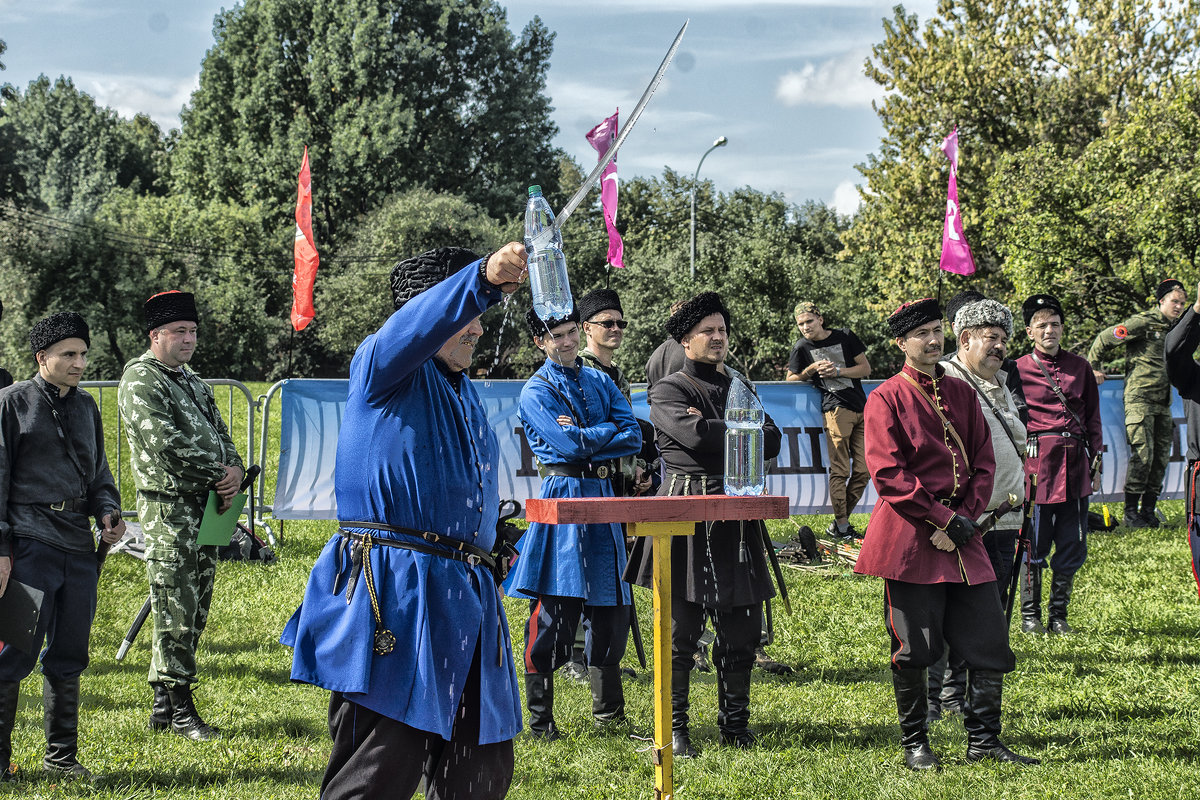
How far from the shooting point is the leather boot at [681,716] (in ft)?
17.7

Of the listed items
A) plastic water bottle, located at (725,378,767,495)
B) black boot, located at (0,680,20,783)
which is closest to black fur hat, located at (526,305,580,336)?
plastic water bottle, located at (725,378,767,495)

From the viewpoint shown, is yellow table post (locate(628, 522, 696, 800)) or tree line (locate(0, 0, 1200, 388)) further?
tree line (locate(0, 0, 1200, 388))

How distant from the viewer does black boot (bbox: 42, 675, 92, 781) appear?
200 inches

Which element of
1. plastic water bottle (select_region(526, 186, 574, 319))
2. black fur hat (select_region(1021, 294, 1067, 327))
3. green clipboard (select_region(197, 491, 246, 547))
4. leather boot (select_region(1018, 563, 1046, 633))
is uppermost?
black fur hat (select_region(1021, 294, 1067, 327))

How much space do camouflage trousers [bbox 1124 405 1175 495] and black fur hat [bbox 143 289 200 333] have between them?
34.3 feet

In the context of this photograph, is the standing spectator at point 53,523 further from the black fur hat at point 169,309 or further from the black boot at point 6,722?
the black fur hat at point 169,309

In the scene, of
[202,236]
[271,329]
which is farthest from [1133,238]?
[202,236]

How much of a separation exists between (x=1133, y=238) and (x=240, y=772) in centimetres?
1812

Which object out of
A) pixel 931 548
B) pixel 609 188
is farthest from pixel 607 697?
pixel 609 188

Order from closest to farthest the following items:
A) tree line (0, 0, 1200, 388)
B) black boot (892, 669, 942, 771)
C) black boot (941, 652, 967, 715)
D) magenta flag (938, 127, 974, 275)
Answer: black boot (892, 669, 942, 771) → black boot (941, 652, 967, 715) → magenta flag (938, 127, 974, 275) → tree line (0, 0, 1200, 388)

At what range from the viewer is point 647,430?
7855 mm

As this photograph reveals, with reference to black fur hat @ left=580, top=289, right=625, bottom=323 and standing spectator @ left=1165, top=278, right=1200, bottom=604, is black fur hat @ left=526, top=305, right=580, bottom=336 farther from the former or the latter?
standing spectator @ left=1165, top=278, right=1200, bottom=604

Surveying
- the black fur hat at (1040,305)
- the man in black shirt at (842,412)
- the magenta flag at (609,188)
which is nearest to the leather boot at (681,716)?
the black fur hat at (1040,305)

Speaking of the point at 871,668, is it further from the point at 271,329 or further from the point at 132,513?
the point at 271,329
